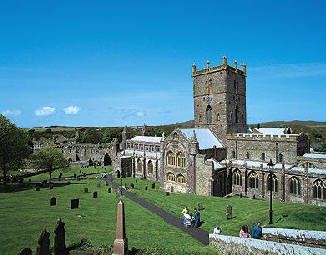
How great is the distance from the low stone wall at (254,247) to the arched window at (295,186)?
19.7 m

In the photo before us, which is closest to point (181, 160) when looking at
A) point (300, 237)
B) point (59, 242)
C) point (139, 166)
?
A: point (139, 166)

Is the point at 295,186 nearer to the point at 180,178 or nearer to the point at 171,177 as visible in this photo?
the point at 180,178

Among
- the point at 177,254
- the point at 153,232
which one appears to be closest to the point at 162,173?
the point at 153,232

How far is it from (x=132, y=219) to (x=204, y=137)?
2047 centimetres

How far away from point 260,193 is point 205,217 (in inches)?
510

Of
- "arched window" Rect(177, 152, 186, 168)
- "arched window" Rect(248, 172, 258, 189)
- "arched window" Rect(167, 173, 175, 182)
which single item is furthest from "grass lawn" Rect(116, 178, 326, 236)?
"arched window" Rect(167, 173, 175, 182)

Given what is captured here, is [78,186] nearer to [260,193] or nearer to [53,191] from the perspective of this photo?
[53,191]

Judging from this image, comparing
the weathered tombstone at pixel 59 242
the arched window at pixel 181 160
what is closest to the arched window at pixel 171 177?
the arched window at pixel 181 160

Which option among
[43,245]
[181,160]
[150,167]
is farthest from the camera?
[150,167]

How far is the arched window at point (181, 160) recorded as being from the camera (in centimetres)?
3924

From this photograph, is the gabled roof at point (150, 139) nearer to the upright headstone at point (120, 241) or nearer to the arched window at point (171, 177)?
the arched window at point (171, 177)

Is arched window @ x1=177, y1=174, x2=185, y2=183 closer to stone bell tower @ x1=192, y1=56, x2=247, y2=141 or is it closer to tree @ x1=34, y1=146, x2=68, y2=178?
stone bell tower @ x1=192, y1=56, x2=247, y2=141

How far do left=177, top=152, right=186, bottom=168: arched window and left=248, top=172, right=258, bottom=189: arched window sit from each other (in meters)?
9.19

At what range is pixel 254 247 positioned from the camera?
14.2 metres
